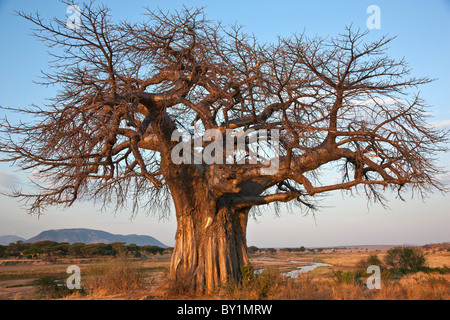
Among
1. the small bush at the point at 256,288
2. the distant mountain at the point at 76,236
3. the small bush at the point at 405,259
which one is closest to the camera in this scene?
the small bush at the point at 256,288

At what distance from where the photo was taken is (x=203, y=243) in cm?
1028

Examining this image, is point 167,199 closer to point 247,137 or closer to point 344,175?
point 247,137

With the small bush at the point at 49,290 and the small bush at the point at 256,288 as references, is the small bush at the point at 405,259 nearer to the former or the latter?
the small bush at the point at 256,288

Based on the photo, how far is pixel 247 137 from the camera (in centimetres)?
1023

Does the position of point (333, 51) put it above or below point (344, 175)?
above

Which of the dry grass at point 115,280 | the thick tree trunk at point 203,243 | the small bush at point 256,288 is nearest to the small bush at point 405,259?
the thick tree trunk at point 203,243

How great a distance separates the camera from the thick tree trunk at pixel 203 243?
9930mm

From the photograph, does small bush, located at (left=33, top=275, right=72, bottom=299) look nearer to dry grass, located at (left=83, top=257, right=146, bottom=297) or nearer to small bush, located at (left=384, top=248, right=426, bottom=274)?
dry grass, located at (left=83, top=257, right=146, bottom=297)

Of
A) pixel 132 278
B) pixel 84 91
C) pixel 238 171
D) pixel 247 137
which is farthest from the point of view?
pixel 132 278

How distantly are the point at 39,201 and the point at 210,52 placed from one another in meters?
5.86

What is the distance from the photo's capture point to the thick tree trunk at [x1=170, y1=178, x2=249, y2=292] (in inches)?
391

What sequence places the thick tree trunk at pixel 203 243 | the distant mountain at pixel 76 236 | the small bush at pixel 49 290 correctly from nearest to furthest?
the thick tree trunk at pixel 203 243
the small bush at pixel 49 290
the distant mountain at pixel 76 236
